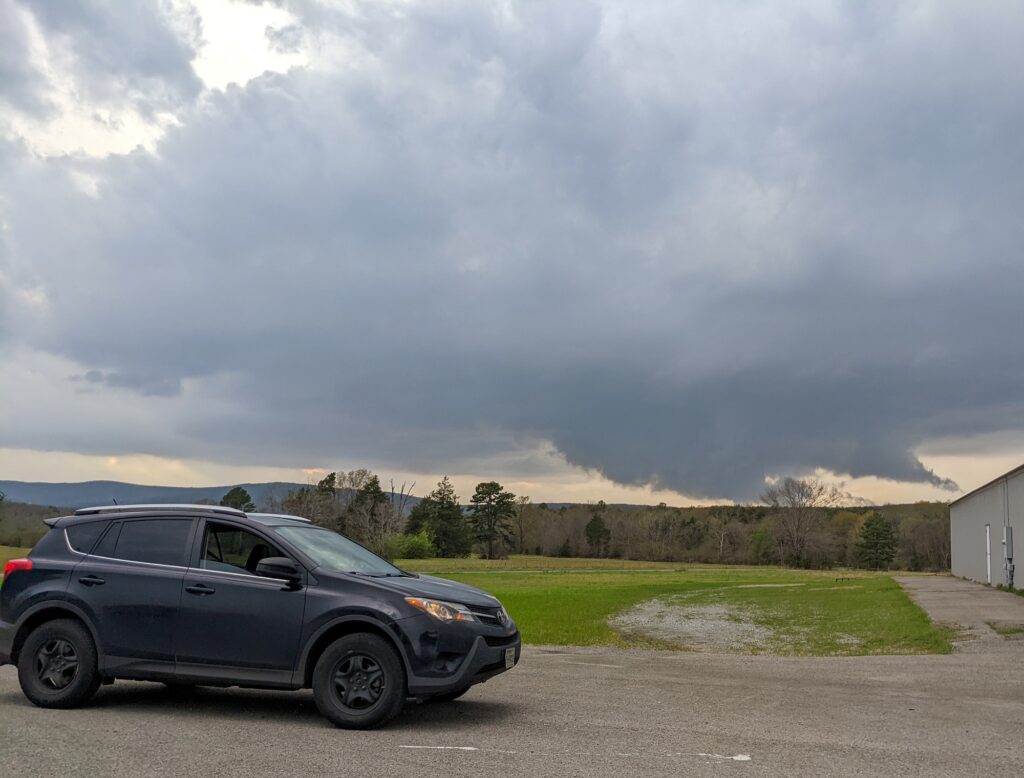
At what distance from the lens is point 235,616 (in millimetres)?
7945

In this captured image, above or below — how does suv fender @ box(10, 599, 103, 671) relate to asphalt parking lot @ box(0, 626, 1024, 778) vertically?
above

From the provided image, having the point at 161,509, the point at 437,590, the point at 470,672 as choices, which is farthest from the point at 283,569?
the point at 470,672

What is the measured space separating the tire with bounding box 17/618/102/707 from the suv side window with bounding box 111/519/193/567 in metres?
0.76

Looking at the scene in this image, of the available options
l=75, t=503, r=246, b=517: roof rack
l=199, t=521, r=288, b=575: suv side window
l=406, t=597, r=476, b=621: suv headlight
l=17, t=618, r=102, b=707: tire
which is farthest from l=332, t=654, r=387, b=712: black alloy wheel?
l=17, t=618, r=102, b=707: tire

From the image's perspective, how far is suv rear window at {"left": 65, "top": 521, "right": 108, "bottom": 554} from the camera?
874 centimetres

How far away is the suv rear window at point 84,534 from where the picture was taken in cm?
874

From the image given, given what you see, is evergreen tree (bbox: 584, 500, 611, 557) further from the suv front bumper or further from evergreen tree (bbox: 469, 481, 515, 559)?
the suv front bumper

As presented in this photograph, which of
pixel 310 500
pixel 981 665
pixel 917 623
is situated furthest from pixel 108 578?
pixel 310 500

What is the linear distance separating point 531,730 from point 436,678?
2.96 ft

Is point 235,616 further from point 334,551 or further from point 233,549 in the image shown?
point 334,551

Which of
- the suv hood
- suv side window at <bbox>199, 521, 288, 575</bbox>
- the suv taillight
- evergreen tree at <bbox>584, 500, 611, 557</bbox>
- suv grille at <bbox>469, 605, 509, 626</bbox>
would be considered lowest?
suv grille at <bbox>469, 605, 509, 626</bbox>

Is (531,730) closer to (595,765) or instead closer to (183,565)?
(595,765)

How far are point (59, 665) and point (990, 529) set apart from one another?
1641 inches

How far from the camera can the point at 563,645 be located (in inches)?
672
